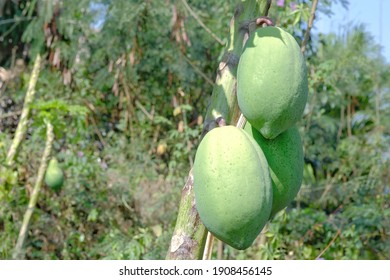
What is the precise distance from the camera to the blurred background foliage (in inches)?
124

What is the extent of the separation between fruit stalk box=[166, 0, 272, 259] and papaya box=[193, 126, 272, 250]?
0.04m

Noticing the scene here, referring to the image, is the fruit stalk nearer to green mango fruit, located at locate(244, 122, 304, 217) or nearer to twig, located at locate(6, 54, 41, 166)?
green mango fruit, located at locate(244, 122, 304, 217)

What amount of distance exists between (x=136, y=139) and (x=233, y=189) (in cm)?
329

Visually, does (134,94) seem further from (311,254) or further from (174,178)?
(311,254)

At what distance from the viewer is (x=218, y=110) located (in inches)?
36.1

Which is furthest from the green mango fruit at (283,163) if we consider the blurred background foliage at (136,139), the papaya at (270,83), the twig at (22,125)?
the twig at (22,125)

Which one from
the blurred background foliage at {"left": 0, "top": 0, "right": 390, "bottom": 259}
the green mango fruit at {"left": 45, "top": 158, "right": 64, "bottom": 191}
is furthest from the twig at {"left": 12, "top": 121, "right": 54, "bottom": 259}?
the green mango fruit at {"left": 45, "top": 158, "right": 64, "bottom": 191}

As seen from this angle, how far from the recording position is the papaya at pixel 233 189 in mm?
827

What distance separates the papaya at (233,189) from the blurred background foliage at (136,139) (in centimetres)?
190

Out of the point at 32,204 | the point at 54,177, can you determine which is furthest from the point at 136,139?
the point at 32,204

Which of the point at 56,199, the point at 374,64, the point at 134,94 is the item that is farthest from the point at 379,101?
the point at 56,199

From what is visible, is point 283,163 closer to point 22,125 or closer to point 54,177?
point 22,125

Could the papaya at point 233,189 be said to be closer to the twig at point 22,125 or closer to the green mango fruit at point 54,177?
the twig at point 22,125

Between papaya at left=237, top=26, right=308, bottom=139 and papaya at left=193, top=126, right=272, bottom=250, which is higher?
papaya at left=237, top=26, right=308, bottom=139
